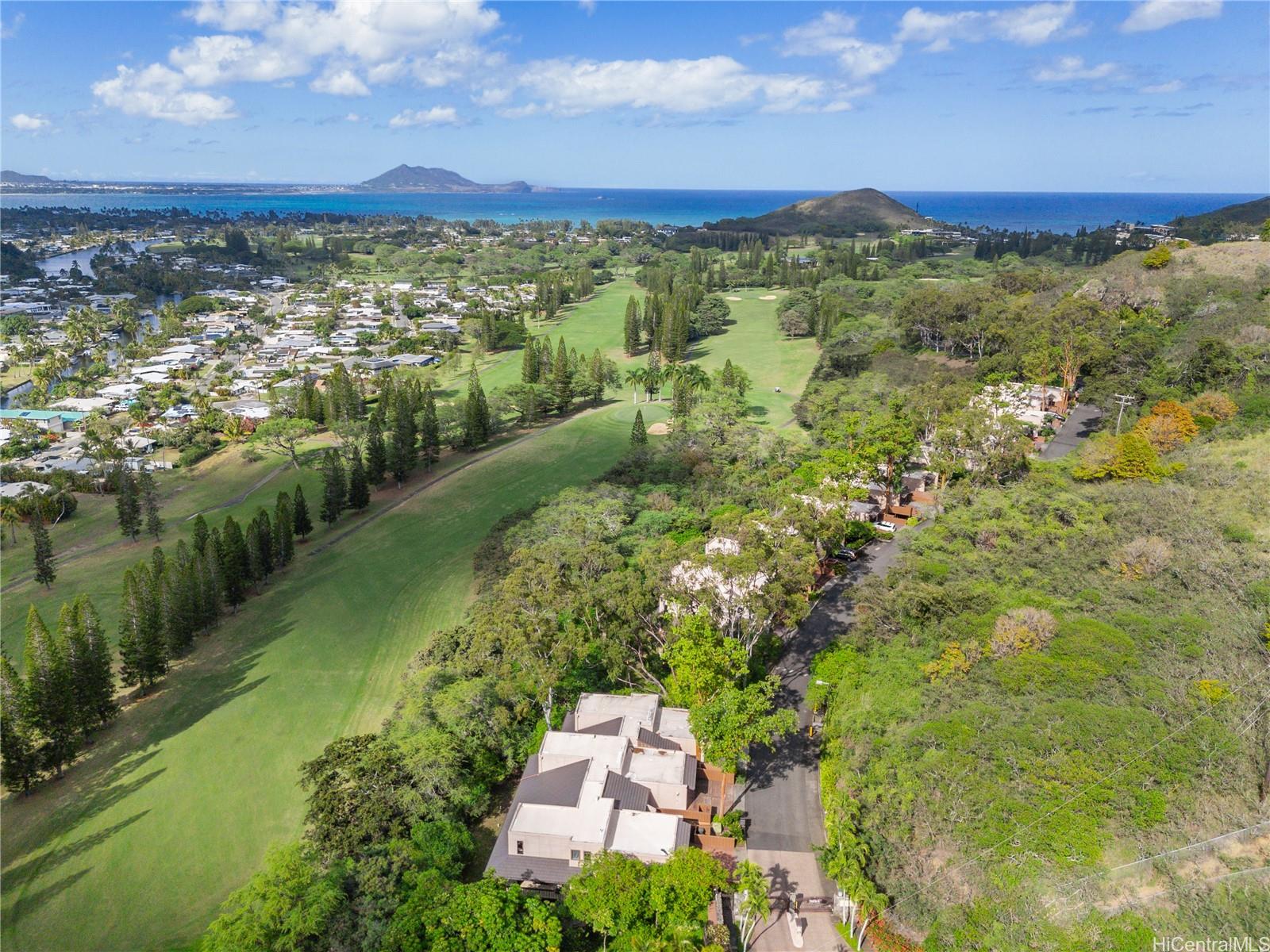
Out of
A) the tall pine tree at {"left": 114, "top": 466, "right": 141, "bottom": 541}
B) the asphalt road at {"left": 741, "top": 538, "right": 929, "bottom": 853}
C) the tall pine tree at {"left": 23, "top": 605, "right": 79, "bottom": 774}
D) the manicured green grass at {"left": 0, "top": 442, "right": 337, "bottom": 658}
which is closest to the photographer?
the asphalt road at {"left": 741, "top": 538, "right": 929, "bottom": 853}

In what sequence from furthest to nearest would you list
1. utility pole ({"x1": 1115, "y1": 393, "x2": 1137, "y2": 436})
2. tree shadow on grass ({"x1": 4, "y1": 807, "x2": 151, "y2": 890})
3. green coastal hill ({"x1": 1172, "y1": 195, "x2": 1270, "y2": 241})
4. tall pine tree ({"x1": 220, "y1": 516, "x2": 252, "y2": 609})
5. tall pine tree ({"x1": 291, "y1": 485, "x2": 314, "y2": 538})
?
green coastal hill ({"x1": 1172, "y1": 195, "x2": 1270, "y2": 241})
tall pine tree ({"x1": 291, "y1": 485, "x2": 314, "y2": 538})
utility pole ({"x1": 1115, "y1": 393, "x2": 1137, "y2": 436})
tall pine tree ({"x1": 220, "y1": 516, "x2": 252, "y2": 609})
tree shadow on grass ({"x1": 4, "y1": 807, "x2": 151, "y2": 890})

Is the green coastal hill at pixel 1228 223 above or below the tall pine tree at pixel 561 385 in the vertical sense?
above

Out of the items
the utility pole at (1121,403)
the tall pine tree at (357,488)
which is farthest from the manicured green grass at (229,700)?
the utility pole at (1121,403)

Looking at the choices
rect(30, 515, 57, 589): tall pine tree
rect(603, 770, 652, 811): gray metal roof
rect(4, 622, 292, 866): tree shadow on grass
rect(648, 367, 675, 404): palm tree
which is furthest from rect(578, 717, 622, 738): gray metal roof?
rect(648, 367, 675, 404): palm tree

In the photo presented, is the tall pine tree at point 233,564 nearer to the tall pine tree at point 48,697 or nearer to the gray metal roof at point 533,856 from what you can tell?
the tall pine tree at point 48,697

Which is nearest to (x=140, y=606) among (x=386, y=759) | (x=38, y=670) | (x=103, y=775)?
(x=38, y=670)

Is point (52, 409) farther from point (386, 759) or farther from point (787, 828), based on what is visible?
point (787, 828)

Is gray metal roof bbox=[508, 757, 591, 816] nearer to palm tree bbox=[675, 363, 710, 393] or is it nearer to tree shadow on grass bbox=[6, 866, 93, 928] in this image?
tree shadow on grass bbox=[6, 866, 93, 928]
